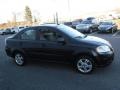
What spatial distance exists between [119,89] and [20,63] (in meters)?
4.17

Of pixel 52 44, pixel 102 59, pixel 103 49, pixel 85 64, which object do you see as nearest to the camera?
pixel 102 59

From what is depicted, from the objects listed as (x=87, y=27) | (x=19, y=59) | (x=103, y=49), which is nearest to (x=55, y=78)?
(x=103, y=49)

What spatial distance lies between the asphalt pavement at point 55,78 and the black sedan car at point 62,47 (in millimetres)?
358

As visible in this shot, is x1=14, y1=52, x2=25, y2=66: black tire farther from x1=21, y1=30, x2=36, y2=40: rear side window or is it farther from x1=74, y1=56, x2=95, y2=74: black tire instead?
x1=74, y1=56, x2=95, y2=74: black tire

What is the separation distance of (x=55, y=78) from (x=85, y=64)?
3.34 ft

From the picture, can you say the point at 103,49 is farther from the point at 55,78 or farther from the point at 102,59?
the point at 55,78

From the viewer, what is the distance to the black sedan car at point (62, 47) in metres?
7.11

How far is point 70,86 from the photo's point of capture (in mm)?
6258

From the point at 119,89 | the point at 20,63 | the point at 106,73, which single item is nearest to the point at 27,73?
the point at 20,63

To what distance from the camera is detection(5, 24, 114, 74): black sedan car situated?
711 centimetres

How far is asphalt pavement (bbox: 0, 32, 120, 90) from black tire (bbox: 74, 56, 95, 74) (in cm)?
15

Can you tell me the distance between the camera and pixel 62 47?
7418mm

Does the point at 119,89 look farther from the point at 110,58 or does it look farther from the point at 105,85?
the point at 110,58

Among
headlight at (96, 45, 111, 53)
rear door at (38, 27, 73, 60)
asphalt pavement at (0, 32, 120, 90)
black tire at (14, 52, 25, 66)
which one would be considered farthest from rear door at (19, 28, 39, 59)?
headlight at (96, 45, 111, 53)
